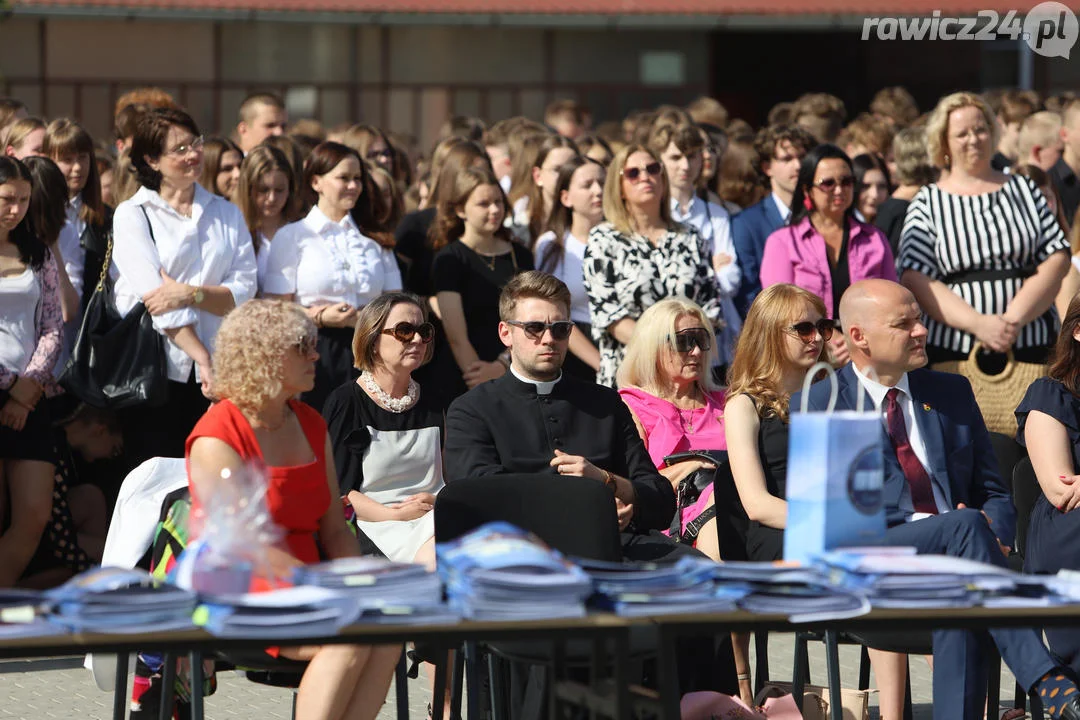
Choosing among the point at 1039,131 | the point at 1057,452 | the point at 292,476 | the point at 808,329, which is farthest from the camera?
the point at 1039,131

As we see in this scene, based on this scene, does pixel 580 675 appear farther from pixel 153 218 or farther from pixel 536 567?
pixel 153 218

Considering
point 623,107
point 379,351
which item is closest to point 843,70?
point 623,107

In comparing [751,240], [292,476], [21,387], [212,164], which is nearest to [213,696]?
[21,387]

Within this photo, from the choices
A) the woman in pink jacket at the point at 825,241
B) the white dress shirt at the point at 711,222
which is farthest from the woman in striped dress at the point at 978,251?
the white dress shirt at the point at 711,222

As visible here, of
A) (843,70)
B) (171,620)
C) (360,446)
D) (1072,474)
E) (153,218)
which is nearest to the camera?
(171,620)

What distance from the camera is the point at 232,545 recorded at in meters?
3.47

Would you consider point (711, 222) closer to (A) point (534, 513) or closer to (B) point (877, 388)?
(B) point (877, 388)

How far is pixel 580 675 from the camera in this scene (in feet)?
15.8

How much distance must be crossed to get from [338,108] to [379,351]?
60.7 feet

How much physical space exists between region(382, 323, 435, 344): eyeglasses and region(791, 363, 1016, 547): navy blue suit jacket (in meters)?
1.40

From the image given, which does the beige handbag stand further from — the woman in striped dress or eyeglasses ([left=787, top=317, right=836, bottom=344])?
the woman in striped dress

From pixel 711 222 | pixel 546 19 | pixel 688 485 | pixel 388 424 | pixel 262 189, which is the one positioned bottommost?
pixel 688 485

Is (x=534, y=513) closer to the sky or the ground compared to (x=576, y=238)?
closer to the ground

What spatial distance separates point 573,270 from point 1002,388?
2.03 meters
